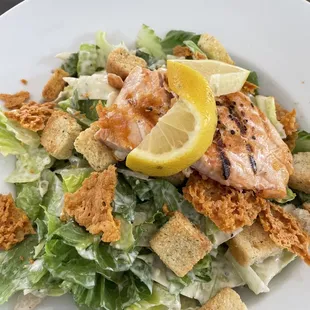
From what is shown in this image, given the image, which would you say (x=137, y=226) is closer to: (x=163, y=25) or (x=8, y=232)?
(x=8, y=232)

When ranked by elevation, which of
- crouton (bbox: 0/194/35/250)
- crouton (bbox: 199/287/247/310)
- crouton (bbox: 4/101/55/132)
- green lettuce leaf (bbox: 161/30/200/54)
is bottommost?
crouton (bbox: 0/194/35/250)

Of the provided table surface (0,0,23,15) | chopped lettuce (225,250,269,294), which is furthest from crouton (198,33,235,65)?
table surface (0,0,23,15)

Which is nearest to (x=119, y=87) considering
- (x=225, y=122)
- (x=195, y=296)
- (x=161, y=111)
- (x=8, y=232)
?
(x=161, y=111)

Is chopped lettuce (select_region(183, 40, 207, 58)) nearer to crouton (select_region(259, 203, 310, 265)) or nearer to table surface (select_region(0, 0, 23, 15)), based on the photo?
crouton (select_region(259, 203, 310, 265))

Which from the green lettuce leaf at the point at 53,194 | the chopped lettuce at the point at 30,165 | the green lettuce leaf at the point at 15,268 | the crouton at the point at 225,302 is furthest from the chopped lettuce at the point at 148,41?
the crouton at the point at 225,302

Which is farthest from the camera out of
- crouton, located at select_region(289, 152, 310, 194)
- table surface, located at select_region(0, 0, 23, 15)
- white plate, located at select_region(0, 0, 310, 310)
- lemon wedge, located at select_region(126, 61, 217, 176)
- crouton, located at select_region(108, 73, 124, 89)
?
table surface, located at select_region(0, 0, 23, 15)

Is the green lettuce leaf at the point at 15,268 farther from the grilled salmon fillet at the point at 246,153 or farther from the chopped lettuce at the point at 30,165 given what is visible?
the grilled salmon fillet at the point at 246,153

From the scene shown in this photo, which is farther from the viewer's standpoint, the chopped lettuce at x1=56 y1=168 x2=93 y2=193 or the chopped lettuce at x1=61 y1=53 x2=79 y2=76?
the chopped lettuce at x1=61 y1=53 x2=79 y2=76
